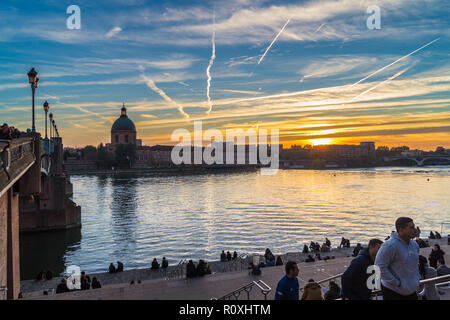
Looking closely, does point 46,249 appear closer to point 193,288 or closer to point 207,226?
point 207,226

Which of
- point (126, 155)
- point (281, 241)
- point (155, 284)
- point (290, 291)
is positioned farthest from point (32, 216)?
point (126, 155)

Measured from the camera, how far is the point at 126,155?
106188 millimetres

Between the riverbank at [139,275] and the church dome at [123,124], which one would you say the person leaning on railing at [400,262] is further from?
the church dome at [123,124]

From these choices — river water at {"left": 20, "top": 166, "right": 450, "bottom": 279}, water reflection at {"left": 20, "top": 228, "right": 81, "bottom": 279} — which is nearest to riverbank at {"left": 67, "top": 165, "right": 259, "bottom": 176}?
river water at {"left": 20, "top": 166, "right": 450, "bottom": 279}

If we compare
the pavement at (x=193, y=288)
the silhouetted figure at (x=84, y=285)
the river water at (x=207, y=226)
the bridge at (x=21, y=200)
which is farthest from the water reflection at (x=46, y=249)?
the pavement at (x=193, y=288)

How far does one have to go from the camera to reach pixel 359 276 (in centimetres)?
381

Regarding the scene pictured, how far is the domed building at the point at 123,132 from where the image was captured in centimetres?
13375

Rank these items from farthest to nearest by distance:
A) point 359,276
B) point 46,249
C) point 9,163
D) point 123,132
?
point 123,132
point 46,249
point 9,163
point 359,276

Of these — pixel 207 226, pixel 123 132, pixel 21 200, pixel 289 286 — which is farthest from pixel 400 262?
pixel 123 132

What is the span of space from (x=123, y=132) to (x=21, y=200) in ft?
369

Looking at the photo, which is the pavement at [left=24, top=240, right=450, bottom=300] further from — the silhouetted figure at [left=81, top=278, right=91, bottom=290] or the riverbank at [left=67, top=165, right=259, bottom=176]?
the riverbank at [left=67, top=165, right=259, bottom=176]

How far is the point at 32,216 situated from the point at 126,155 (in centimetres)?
8331

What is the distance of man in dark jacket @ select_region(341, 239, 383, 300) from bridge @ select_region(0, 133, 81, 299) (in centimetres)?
487

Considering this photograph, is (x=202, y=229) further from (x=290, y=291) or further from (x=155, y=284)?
(x=290, y=291)
